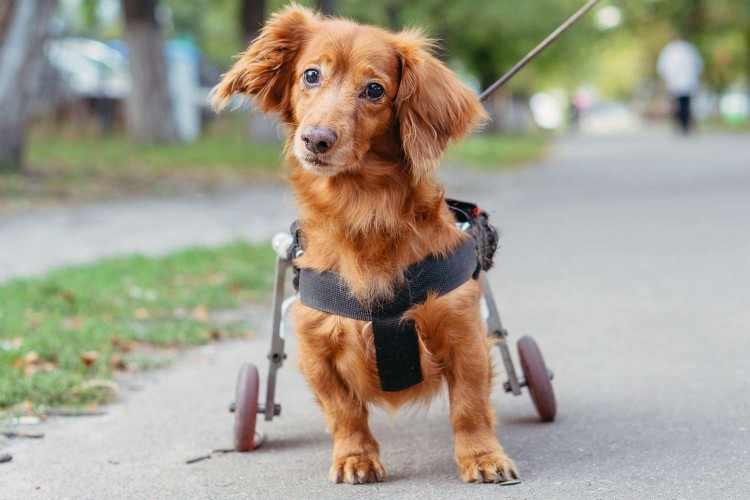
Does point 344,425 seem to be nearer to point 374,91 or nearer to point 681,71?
point 374,91

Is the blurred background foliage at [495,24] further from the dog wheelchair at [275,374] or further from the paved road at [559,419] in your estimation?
the dog wheelchair at [275,374]

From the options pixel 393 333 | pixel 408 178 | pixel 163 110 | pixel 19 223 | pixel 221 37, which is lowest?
pixel 393 333

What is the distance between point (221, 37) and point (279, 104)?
3690cm

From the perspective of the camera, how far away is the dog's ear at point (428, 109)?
11.8 ft

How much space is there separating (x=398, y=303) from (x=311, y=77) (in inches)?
33.8

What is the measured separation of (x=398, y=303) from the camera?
11.9 feet

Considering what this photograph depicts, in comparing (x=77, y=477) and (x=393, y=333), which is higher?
(x=393, y=333)

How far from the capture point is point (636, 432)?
427 centimetres

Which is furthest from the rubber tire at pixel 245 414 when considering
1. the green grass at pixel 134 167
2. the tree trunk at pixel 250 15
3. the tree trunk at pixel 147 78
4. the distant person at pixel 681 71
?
the distant person at pixel 681 71

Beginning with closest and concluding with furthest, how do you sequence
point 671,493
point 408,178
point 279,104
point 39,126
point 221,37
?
point 671,493 → point 408,178 → point 279,104 → point 39,126 → point 221,37

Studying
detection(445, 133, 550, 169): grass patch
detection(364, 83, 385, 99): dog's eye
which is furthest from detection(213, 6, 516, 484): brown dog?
detection(445, 133, 550, 169): grass patch

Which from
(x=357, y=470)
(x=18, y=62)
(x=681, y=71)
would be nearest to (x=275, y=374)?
(x=357, y=470)

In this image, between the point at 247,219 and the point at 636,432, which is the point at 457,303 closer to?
the point at 636,432

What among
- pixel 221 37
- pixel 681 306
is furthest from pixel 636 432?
pixel 221 37
